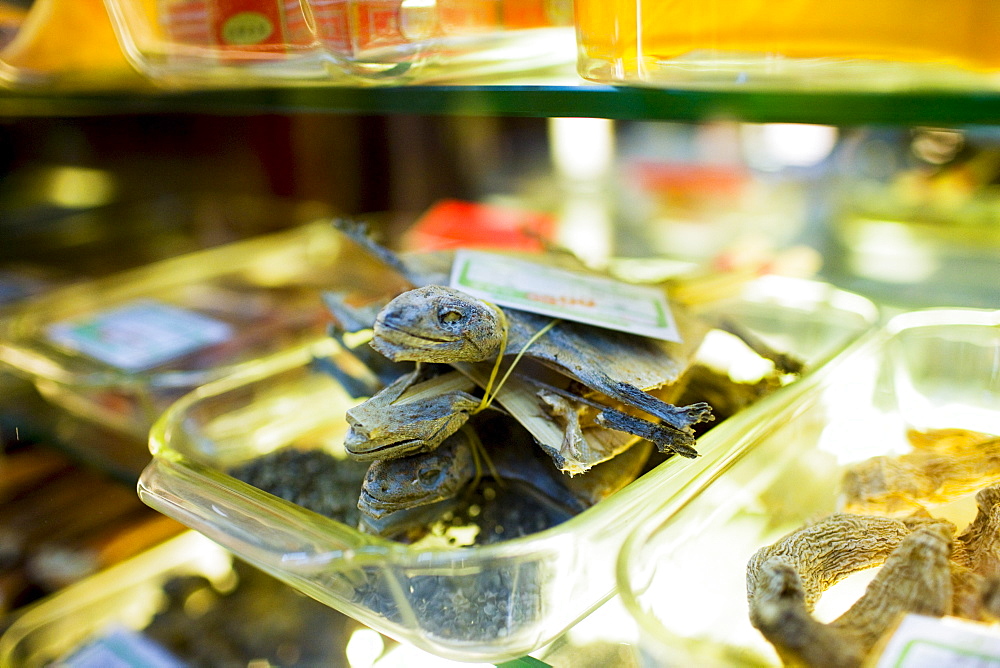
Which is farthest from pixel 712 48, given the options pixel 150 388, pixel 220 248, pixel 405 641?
pixel 220 248

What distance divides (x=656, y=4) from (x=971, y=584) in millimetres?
323

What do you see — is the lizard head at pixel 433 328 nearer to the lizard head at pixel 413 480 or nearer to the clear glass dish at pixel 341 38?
the lizard head at pixel 413 480

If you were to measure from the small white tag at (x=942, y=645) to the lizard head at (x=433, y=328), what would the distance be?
0.80 ft

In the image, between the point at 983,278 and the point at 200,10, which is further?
the point at 983,278

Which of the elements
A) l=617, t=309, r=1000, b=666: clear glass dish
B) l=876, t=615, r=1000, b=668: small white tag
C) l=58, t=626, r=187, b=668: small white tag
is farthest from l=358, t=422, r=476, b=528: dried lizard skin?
l=58, t=626, r=187, b=668: small white tag

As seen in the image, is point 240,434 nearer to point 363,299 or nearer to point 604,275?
point 363,299

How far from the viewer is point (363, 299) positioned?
61cm

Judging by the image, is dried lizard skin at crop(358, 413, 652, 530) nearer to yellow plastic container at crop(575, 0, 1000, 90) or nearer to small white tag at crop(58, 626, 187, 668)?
yellow plastic container at crop(575, 0, 1000, 90)

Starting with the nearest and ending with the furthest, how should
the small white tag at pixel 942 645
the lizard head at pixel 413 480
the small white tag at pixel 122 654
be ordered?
the small white tag at pixel 942 645, the lizard head at pixel 413 480, the small white tag at pixel 122 654

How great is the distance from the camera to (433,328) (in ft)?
1.37

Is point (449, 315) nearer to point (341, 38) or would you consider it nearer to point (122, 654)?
point (341, 38)

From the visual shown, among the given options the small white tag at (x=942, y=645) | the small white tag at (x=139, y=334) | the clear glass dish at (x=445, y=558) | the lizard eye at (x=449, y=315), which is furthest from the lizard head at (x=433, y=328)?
the small white tag at (x=139, y=334)

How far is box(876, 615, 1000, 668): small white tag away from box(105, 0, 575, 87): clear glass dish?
1.43 ft

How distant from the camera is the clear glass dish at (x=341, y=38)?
513 mm
